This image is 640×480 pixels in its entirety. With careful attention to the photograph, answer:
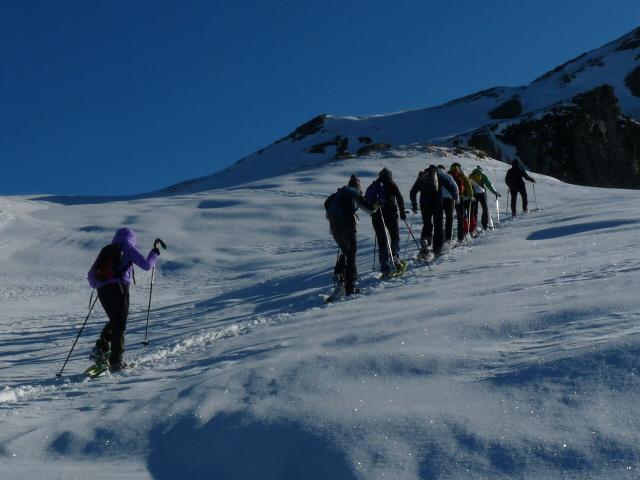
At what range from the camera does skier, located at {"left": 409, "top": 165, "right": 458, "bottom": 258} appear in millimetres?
A: 11977

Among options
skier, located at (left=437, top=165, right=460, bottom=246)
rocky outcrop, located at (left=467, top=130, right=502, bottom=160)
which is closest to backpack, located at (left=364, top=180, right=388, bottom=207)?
skier, located at (left=437, top=165, right=460, bottom=246)

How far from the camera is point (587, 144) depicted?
1859 inches

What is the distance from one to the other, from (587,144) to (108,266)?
148 ft

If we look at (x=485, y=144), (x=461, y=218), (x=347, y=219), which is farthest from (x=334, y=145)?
(x=347, y=219)

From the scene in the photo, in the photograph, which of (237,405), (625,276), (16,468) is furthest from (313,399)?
(625,276)

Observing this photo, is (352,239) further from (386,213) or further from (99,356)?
(99,356)

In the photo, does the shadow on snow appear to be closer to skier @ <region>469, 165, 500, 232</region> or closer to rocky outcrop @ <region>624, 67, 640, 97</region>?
skier @ <region>469, 165, 500, 232</region>

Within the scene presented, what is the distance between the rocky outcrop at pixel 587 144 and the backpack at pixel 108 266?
43551 millimetres

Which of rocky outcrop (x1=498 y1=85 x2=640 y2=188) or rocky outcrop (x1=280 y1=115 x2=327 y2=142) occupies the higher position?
rocky outcrop (x1=280 y1=115 x2=327 y2=142)

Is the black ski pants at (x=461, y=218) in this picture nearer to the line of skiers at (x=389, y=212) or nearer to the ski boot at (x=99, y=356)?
the line of skiers at (x=389, y=212)

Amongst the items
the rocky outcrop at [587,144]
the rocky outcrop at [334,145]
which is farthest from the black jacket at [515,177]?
the rocky outcrop at [334,145]

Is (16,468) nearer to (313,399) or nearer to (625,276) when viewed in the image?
(313,399)

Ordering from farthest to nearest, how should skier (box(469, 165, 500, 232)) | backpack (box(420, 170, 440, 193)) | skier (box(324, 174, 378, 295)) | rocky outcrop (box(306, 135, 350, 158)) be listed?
1. rocky outcrop (box(306, 135, 350, 158))
2. skier (box(469, 165, 500, 232))
3. backpack (box(420, 170, 440, 193))
4. skier (box(324, 174, 378, 295))

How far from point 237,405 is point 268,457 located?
0.85 meters
